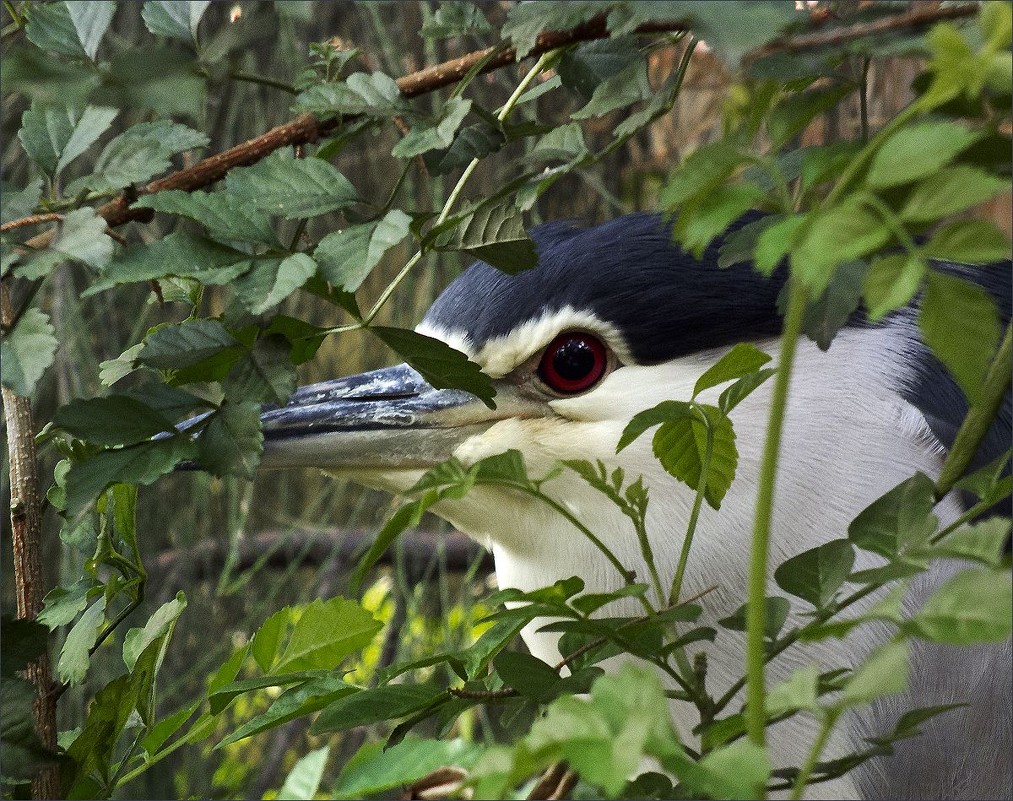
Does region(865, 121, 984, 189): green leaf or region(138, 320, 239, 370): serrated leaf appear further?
region(138, 320, 239, 370): serrated leaf

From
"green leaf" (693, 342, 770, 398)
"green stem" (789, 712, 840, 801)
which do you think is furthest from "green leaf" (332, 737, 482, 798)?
"green leaf" (693, 342, 770, 398)

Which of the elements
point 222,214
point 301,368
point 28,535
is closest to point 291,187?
point 222,214

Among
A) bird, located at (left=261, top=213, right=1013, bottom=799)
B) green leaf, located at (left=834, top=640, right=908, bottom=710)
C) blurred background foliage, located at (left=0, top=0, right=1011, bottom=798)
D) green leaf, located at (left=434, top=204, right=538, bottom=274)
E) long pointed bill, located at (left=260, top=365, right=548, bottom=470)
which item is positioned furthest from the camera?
blurred background foliage, located at (left=0, top=0, right=1011, bottom=798)

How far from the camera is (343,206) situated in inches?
23.3

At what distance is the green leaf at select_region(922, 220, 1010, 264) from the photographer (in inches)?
15.7

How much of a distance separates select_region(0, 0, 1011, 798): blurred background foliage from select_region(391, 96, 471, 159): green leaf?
1212 mm

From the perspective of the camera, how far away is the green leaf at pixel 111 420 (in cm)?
56

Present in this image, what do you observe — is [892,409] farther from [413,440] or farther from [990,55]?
[990,55]

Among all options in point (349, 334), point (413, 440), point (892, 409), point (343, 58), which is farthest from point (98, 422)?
point (349, 334)

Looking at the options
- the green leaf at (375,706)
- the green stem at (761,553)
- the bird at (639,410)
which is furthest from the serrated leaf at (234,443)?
the bird at (639,410)

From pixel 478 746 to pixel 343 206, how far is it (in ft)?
0.87

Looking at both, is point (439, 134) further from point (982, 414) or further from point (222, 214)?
point (982, 414)

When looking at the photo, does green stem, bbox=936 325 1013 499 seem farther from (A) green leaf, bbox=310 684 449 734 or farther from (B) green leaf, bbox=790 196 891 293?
(A) green leaf, bbox=310 684 449 734

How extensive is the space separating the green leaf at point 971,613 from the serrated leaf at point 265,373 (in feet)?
1.04
